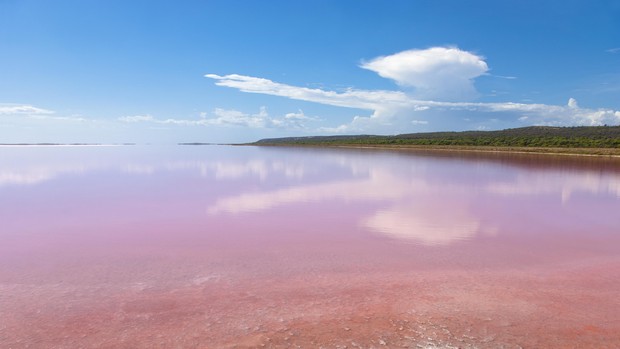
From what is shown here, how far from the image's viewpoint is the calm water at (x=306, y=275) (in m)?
3.91

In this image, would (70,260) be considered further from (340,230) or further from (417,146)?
(417,146)

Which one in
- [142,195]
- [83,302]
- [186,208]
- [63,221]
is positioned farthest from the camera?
[142,195]

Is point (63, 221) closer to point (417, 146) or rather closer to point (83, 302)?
point (83, 302)

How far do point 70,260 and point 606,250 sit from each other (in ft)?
27.9

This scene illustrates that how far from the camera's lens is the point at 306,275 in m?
5.50

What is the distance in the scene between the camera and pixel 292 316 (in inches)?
167

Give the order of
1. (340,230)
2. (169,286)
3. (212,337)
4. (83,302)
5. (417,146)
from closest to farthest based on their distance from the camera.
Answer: (212,337)
(83,302)
(169,286)
(340,230)
(417,146)

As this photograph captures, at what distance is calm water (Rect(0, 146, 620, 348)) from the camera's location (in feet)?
12.8

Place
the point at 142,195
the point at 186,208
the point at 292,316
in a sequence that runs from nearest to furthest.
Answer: the point at 292,316 < the point at 186,208 < the point at 142,195

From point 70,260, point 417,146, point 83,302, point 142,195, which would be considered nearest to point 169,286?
point 83,302

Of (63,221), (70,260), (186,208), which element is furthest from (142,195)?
(70,260)

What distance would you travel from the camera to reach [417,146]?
74.8m

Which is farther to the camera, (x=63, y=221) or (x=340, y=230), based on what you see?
(x=63, y=221)

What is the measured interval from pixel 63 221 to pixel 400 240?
6.93 meters
